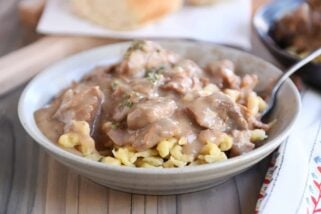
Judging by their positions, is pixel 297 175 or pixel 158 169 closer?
pixel 158 169

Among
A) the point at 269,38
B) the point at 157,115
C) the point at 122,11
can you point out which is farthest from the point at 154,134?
the point at 122,11

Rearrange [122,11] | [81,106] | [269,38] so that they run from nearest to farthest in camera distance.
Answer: [81,106], [269,38], [122,11]

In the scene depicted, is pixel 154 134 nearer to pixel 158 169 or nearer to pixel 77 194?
pixel 158 169

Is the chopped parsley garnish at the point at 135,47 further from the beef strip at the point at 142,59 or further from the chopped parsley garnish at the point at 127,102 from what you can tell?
the chopped parsley garnish at the point at 127,102

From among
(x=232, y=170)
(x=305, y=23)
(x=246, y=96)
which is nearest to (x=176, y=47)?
(x=246, y=96)

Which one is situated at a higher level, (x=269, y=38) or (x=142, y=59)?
(x=142, y=59)

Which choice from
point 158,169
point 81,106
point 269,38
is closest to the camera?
point 158,169

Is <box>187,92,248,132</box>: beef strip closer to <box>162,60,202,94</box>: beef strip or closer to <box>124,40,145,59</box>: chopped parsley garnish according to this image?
<box>162,60,202,94</box>: beef strip

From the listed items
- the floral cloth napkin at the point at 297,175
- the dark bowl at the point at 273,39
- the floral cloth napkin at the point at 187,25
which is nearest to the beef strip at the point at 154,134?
the floral cloth napkin at the point at 297,175
